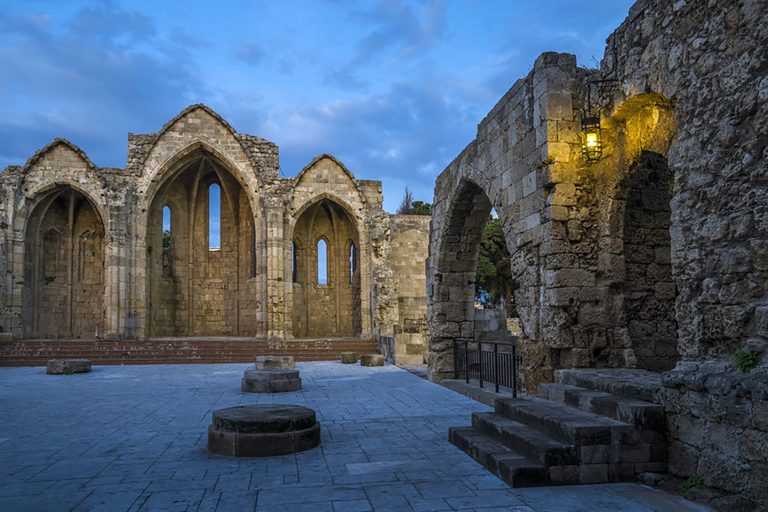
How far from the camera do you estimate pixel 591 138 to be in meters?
6.79

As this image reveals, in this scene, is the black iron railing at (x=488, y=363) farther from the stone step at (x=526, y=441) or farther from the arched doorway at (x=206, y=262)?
the arched doorway at (x=206, y=262)

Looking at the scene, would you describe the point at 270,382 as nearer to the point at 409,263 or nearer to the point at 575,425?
the point at 575,425

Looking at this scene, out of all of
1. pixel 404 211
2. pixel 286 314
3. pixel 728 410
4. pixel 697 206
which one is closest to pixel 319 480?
pixel 728 410

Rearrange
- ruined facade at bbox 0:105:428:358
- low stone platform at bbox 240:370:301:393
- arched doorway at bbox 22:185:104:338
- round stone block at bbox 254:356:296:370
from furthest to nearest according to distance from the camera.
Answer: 1. arched doorway at bbox 22:185:104:338
2. ruined facade at bbox 0:105:428:358
3. round stone block at bbox 254:356:296:370
4. low stone platform at bbox 240:370:301:393

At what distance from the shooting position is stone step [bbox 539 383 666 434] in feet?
15.1

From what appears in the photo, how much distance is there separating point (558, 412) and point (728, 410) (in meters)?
1.60

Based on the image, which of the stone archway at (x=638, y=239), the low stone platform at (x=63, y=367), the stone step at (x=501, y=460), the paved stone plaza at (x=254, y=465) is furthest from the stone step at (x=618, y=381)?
the low stone platform at (x=63, y=367)

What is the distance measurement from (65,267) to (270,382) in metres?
17.7

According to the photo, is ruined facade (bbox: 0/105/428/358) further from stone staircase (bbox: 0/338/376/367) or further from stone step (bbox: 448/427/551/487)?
stone step (bbox: 448/427/551/487)

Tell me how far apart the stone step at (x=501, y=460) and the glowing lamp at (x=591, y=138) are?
3.63 metres

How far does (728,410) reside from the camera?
12.9 ft

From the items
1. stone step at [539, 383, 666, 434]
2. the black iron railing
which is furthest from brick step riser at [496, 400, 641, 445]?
Answer: the black iron railing

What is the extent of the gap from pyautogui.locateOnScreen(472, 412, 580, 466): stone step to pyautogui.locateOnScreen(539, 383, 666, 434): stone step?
58cm

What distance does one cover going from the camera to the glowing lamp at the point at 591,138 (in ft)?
22.0
